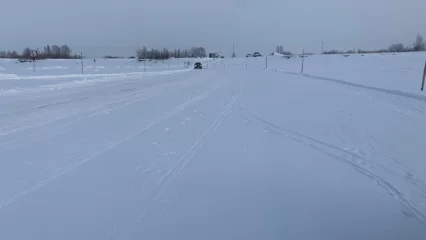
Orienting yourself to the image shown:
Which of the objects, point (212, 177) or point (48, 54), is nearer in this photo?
point (212, 177)

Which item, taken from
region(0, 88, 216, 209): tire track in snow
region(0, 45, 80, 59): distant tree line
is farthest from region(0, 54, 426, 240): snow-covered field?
region(0, 45, 80, 59): distant tree line

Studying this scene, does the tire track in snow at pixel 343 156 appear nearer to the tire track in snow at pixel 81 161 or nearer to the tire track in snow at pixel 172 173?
the tire track in snow at pixel 172 173

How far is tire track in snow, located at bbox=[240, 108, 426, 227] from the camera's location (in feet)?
16.3

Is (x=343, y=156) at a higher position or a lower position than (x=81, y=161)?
lower

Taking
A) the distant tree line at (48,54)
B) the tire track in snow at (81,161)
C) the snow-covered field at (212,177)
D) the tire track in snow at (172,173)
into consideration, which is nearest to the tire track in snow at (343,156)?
the snow-covered field at (212,177)

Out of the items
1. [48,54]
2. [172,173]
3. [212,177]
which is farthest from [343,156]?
[48,54]

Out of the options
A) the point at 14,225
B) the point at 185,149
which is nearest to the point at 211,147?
the point at 185,149

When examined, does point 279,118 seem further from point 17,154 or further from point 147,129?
point 17,154

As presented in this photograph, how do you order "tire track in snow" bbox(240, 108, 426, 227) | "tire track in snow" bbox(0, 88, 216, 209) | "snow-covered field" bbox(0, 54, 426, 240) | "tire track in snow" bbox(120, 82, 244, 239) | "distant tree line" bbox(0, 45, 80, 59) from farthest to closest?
"distant tree line" bbox(0, 45, 80, 59) → "tire track in snow" bbox(0, 88, 216, 209) → "tire track in snow" bbox(240, 108, 426, 227) → "tire track in snow" bbox(120, 82, 244, 239) → "snow-covered field" bbox(0, 54, 426, 240)

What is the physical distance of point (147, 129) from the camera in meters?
9.56

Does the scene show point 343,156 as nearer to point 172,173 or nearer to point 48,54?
point 172,173

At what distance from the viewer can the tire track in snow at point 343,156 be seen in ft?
16.3

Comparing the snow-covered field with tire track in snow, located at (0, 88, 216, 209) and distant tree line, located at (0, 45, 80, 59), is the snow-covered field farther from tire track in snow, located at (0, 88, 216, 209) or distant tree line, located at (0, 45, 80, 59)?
distant tree line, located at (0, 45, 80, 59)

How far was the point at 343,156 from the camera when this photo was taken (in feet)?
23.8
